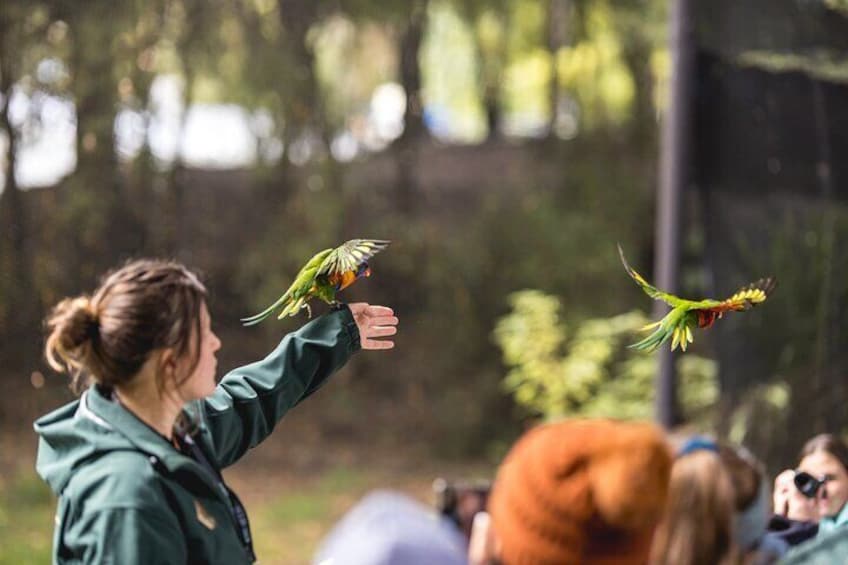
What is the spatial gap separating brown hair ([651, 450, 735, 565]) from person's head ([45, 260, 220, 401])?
775mm

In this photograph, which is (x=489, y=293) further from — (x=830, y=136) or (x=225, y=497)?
(x=225, y=497)

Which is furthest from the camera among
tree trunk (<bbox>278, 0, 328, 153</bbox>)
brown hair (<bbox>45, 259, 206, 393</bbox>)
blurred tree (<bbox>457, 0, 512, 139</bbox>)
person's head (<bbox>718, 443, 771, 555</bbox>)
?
blurred tree (<bbox>457, 0, 512, 139</bbox>)

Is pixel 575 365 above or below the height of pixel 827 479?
below

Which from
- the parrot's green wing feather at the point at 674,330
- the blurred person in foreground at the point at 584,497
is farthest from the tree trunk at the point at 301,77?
the blurred person in foreground at the point at 584,497

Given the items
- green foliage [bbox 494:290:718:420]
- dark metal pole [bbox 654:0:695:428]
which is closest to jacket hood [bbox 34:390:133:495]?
dark metal pole [bbox 654:0:695:428]

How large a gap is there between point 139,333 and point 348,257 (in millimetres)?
540

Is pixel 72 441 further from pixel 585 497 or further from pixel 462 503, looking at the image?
pixel 462 503

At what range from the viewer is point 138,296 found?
202 cm

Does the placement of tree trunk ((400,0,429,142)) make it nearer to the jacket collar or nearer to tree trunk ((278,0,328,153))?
tree trunk ((278,0,328,153))

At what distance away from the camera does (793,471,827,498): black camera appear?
266 centimetres

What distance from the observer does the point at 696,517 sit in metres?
1.80

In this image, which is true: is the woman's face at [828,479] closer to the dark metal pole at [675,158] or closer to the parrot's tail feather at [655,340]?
the parrot's tail feather at [655,340]

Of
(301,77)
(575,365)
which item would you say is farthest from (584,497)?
(301,77)

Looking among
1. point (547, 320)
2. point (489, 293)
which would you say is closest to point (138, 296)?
point (547, 320)
